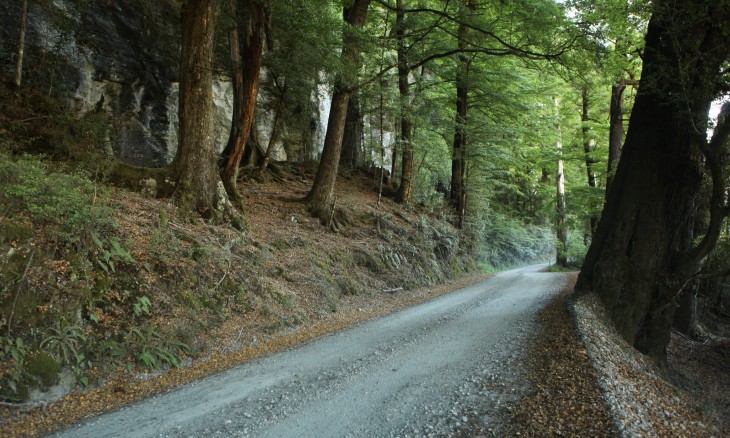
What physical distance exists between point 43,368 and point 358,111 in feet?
57.1

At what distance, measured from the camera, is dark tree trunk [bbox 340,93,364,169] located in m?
20.3

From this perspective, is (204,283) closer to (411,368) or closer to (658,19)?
(411,368)

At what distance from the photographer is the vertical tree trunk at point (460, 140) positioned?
17969 mm

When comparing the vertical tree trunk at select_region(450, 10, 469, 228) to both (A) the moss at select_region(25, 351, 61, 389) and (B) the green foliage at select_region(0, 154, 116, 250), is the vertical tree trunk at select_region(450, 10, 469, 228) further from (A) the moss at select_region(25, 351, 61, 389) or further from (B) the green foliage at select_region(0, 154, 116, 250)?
(A) the moss at select_region(25, 351, 61, 389)

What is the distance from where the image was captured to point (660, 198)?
7926mm

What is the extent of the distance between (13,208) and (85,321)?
5.54ft

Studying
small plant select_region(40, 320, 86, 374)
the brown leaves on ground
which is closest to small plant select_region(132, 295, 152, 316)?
small plant select_region(40, 320, 86, 374)

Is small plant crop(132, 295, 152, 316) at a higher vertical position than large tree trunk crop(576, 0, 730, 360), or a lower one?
lower

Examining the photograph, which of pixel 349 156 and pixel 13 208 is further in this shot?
pixel 349 156

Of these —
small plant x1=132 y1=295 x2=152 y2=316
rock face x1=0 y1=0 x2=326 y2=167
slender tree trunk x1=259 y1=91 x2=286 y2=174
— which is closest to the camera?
small plant x1=132 y1=295 x2=152 y2=316

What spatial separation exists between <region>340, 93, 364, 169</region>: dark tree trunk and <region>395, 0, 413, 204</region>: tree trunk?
2710mm

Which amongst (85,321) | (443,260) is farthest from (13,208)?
(443,260)

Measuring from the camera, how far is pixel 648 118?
8281 millimetres

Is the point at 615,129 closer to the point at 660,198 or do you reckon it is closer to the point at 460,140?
the point at 460,140
